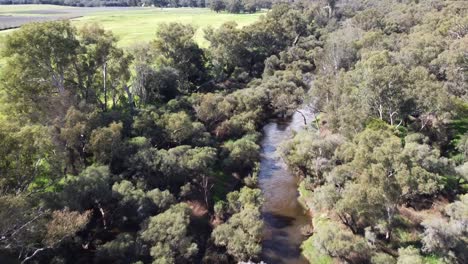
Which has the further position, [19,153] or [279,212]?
[279,212]

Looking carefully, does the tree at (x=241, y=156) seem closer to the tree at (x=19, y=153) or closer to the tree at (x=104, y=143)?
the tree at (x=104, y=143)

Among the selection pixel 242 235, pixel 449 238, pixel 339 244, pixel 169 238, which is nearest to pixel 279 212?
pixel 242 235

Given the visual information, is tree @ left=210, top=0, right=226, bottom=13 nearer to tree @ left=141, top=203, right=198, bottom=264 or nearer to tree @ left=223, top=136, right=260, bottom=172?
tree @ left=223, top=136, right=260, bottom=172

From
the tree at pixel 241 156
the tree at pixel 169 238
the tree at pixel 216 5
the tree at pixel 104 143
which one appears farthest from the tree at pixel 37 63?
the tree at pixel 216 5

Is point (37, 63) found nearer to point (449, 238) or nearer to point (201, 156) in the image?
point (201, 156)

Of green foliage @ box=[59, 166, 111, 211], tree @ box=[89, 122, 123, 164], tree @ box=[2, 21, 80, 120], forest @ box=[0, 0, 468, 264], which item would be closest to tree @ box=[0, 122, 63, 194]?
forest @ box=[0, 0, 468, 264]

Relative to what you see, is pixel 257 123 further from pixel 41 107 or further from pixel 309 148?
pixel 41 107

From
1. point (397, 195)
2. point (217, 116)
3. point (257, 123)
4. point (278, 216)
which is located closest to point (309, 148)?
point (278, 216)
